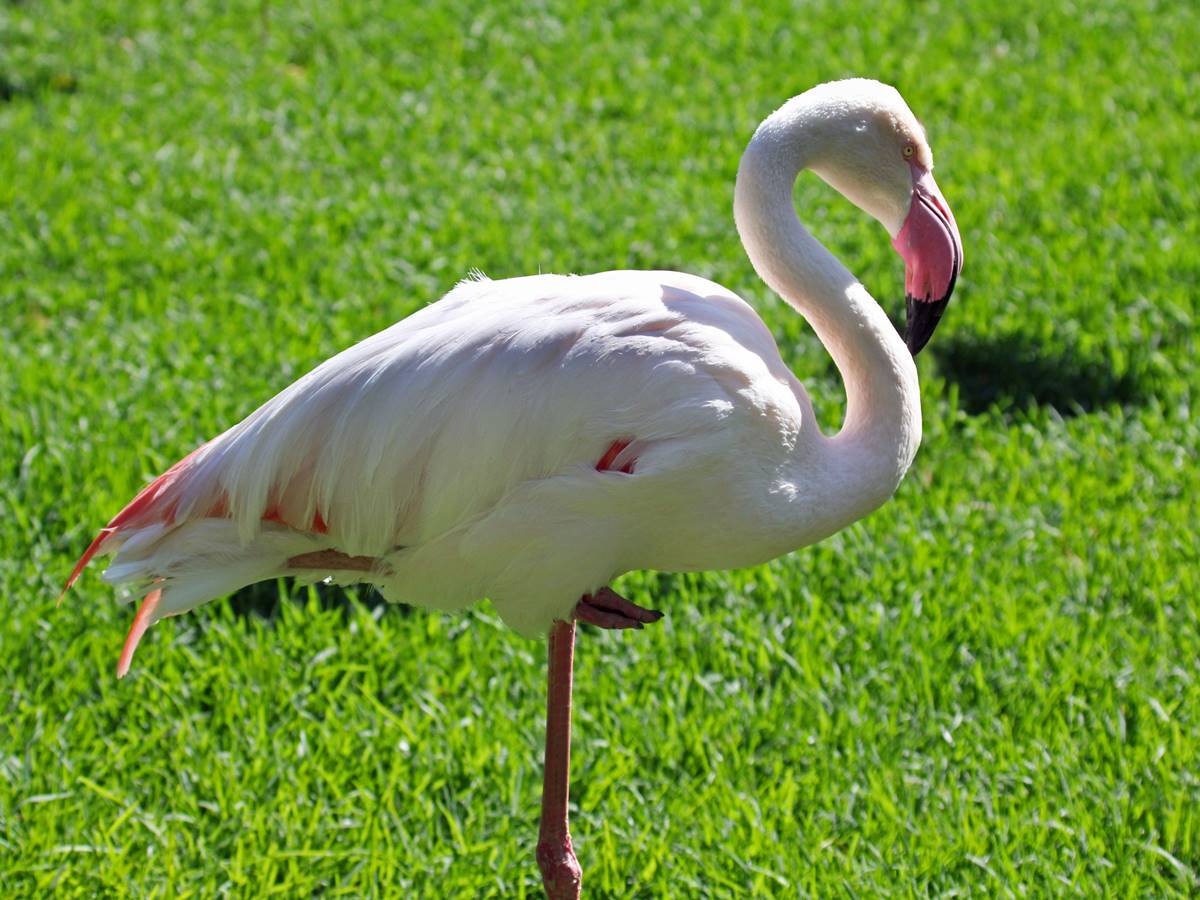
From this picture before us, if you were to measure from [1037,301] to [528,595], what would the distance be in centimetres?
361

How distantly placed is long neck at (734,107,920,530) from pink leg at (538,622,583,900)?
752 millimetres

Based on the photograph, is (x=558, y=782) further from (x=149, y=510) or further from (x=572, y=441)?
(x=149, y=510)

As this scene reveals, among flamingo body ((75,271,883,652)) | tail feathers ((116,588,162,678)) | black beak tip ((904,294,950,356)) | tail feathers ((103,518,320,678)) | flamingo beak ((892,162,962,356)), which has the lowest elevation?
tail feathers ((116,588,162,678))

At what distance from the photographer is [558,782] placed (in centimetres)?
366

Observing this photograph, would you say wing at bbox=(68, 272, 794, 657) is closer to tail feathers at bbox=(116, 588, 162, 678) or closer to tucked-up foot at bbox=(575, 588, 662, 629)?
tail feathers at bbox=(116, 588, 162, 678)

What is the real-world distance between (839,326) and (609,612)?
31.5 inches

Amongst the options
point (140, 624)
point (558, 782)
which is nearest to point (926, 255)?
point (558, 782)

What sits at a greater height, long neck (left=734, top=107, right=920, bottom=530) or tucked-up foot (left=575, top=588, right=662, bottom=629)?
long neck (left=734, top=107, right=920, bottom=530)

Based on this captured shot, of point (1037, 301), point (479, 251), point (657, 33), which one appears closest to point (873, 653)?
point (1037, 301)

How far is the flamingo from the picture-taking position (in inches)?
125

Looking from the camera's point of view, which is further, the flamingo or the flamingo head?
the flamingo head

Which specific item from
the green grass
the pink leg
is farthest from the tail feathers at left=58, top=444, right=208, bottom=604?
the pink leg

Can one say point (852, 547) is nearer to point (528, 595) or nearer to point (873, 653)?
point (873, 653)

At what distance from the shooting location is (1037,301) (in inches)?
245
